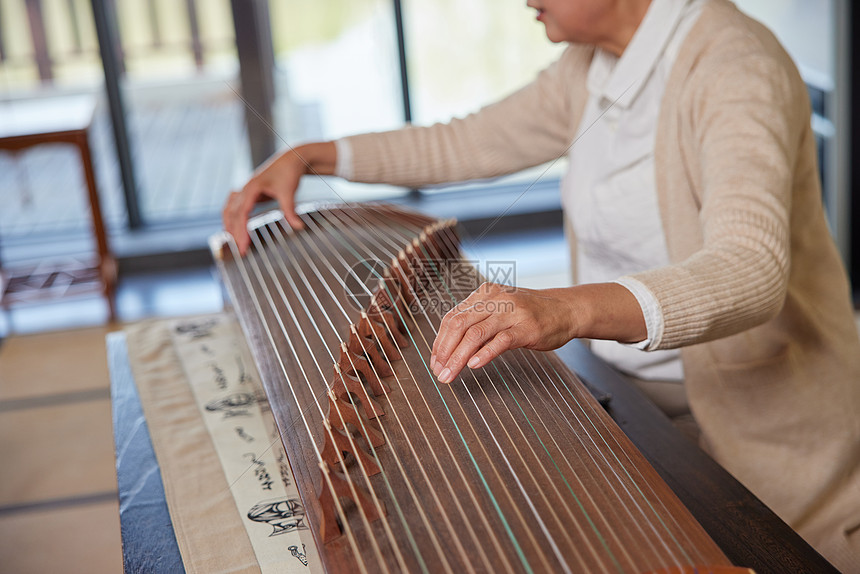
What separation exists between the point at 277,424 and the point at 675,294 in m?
0.54

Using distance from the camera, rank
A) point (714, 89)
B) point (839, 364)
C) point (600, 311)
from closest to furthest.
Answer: point (600, 311), point (714, 89), point (839, 364)

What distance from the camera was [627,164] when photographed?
1.44 meters

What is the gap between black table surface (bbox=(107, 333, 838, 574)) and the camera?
1.00 metres

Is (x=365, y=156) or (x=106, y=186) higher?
(x=365, y=156)

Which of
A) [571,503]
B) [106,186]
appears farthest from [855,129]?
[106,186]

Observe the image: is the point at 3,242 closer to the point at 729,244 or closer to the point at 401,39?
the point at 401,39

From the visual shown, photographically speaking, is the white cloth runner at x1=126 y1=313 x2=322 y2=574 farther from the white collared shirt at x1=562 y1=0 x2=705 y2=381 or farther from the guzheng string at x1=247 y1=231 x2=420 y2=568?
the white collared shirt at x1=562 y1=0 x2=705 y2=381

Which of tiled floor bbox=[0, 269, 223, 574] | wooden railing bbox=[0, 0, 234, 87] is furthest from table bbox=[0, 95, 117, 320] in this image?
wooden railing bbox=[0, 0, 234, 87]

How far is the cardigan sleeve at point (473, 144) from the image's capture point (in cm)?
174

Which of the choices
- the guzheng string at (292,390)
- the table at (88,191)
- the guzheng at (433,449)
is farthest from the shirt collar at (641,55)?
the table at (88,191)

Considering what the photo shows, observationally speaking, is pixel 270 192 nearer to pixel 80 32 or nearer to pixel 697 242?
pixel 697 242

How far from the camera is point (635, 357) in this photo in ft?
4.97

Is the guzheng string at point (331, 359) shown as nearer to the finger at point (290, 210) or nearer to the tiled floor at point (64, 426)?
the finger at point (290, 210)

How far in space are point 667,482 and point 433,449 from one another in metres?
0.36
